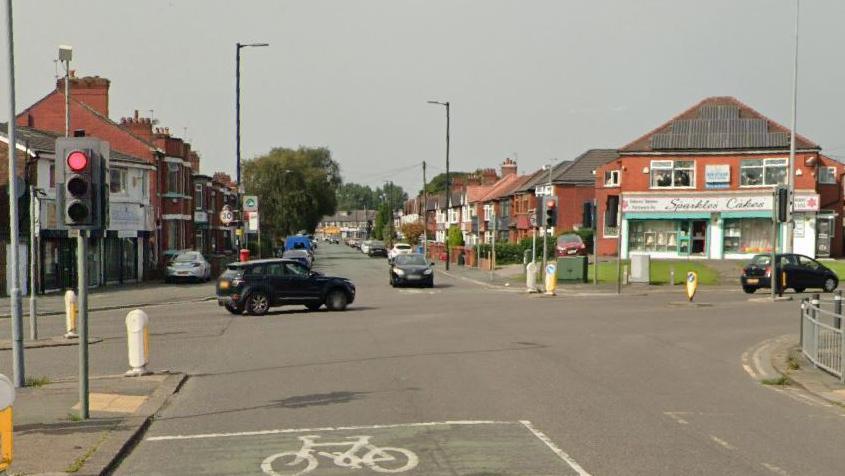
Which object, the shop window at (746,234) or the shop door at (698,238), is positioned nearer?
the shop window at (746,234)

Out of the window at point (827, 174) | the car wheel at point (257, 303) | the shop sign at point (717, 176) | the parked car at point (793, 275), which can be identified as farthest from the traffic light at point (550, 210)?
the window at point (827, 174)

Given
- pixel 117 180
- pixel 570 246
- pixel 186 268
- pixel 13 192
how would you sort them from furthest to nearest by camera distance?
pixel 570 246, pixel 117 180, pixel 186 268, pixel 13 192

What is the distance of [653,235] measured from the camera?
170ft

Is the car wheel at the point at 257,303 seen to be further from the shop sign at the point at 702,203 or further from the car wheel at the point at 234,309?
the shop sign at the point at 702,203

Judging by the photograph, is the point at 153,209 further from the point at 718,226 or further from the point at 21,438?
the point at 21,438

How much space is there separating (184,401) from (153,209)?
37722mm

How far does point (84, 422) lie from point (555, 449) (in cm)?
485

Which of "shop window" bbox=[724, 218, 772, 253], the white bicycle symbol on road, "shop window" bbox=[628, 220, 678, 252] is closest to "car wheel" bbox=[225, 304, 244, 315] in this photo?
the white bicycle symbol on road

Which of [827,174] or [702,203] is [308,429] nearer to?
[702,203]

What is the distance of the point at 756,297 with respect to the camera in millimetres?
30250

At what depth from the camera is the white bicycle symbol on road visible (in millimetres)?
7426

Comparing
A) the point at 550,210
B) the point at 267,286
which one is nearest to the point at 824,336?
the point at 267,286

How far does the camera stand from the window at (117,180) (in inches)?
1643

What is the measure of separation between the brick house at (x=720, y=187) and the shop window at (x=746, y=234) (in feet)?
0.18
